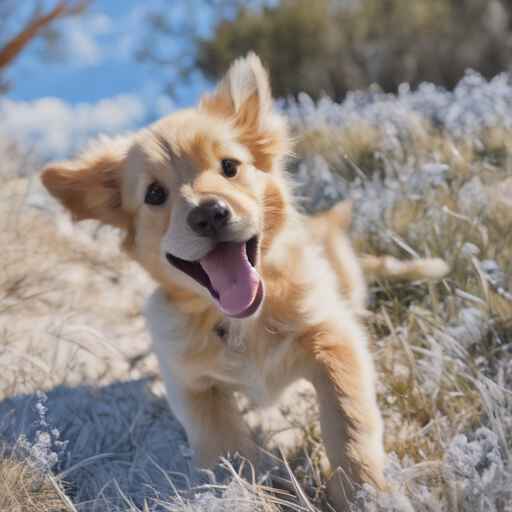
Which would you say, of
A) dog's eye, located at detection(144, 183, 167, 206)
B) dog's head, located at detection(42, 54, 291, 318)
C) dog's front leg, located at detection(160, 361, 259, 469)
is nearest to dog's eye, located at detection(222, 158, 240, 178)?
dog's head, located at detection(42, 54, 291, 318)

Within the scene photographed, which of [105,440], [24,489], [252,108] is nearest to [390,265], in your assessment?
[252,108]

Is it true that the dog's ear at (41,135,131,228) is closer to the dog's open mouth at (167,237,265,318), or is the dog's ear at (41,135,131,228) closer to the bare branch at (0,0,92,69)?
the dog's open mouth at (167,237,265,318)

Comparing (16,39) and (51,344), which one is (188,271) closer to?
(51,344)

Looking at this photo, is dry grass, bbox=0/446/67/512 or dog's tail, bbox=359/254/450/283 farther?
dog's tail, bbox=359/254/450/283

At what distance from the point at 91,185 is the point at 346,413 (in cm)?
179

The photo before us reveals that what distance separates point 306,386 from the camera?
9.95 ft

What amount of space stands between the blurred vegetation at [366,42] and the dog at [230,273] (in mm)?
12040

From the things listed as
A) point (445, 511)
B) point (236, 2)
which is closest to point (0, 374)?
point (445, 511)

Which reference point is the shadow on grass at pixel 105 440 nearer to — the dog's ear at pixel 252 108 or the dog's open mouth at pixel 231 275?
the dog's open mouth at pixel 231 275

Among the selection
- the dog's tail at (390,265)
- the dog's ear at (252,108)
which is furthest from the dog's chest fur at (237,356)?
the dog's tail at (390,265)

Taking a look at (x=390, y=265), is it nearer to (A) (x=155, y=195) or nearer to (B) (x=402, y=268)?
(B) (x=402, y=268)

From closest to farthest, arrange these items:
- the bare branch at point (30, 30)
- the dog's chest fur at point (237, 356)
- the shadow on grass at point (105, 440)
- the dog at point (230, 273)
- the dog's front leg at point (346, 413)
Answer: the dog's front leg at point (346, 413) → the dog at point (230, 273) → the shadow on grass at point (105, 440) → the dog's chest fur at point (237, 356) → the bare branch at point (30, 30)

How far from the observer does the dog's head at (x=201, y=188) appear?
6.98 ft

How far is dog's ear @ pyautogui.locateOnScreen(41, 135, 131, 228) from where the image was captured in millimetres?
2502
